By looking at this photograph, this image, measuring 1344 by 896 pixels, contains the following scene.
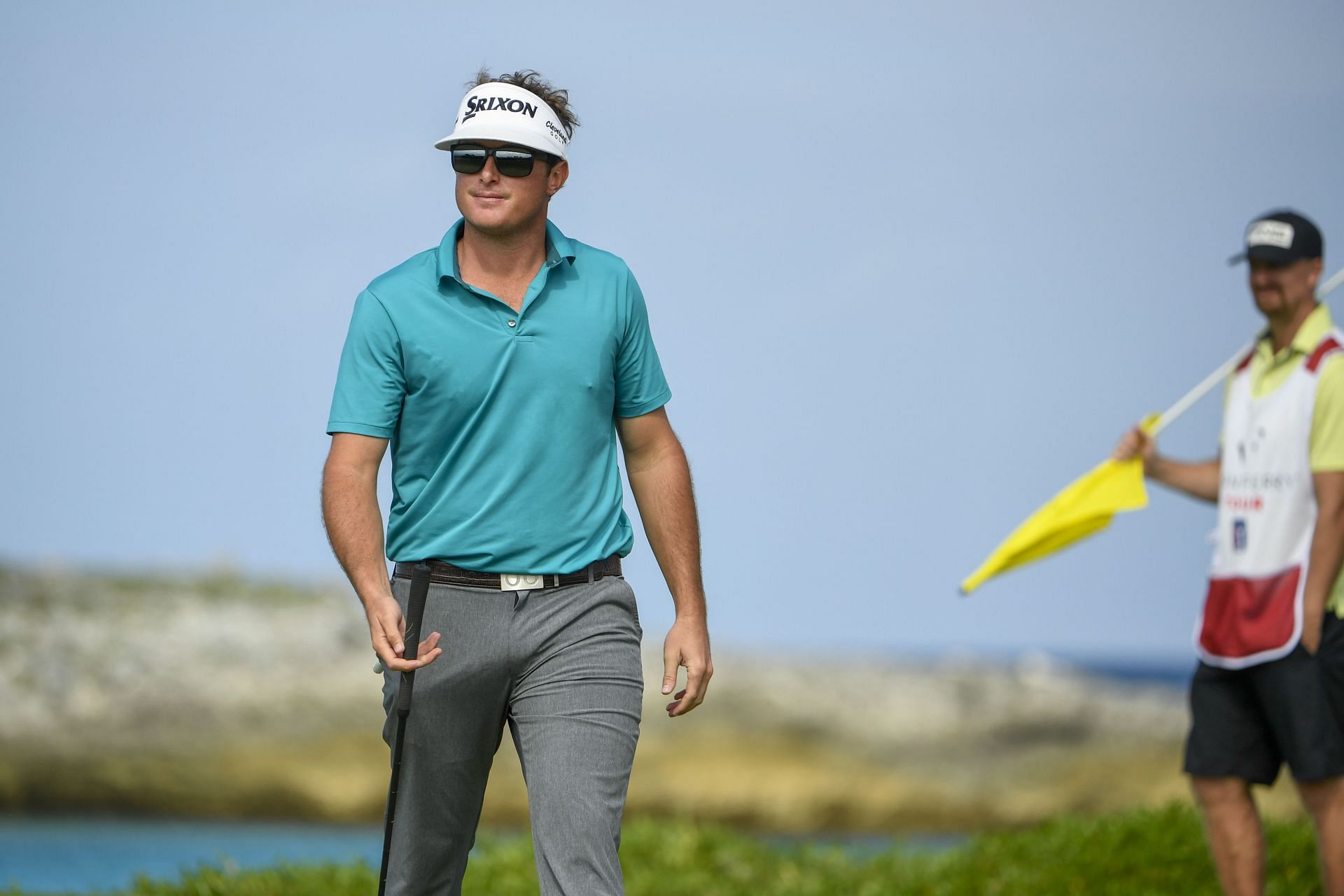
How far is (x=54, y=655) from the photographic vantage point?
1359 centimetres

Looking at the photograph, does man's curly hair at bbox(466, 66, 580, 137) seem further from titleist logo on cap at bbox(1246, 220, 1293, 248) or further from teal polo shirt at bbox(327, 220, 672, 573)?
titleist logo on cap at bbox(1246, 220, 1293, 248)

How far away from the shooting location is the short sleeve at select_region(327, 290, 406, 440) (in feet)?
11.6

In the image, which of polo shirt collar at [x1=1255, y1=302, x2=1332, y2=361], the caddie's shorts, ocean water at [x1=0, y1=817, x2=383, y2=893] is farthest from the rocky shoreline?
polo shirt collar at [x1=1255, y1=302, x2=1332, y2=361]

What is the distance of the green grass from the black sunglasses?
14.1ft

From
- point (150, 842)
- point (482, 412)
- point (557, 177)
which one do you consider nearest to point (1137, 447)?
point (557, 177)

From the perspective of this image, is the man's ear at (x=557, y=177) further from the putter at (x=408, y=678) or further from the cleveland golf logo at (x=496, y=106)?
the putter at (x=408, y=678)

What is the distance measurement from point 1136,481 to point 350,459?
3475 millimetres

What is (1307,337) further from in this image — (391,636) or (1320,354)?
(391,636)

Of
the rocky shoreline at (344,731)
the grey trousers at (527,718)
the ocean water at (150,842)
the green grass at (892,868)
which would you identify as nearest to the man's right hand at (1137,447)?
the green grass at (892,868)

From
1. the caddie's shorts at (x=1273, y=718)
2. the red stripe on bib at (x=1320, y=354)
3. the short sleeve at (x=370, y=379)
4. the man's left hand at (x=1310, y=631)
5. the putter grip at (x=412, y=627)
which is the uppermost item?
the red stripe on bib at (x=1320, y=354)

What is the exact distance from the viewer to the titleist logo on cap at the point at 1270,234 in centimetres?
520

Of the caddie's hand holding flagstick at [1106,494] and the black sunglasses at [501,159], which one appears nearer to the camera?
the black sunglasses at [501,159]

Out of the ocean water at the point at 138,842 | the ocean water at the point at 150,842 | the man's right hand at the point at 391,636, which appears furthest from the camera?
the ocean water at the point at 138,842

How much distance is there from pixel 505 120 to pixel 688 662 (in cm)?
133
